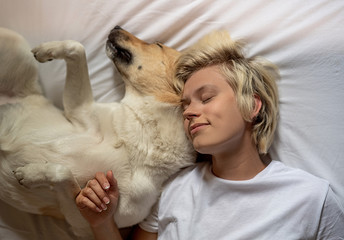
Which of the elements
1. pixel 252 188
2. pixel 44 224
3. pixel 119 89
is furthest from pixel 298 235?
pixel 44 224

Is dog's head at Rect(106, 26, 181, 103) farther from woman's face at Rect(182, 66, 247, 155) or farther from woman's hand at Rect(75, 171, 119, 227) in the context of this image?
woman's hand at Rect(75, 171, 119, 227)

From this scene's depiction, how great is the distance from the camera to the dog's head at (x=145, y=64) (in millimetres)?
1287

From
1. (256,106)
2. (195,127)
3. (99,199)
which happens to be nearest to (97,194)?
(99,199)

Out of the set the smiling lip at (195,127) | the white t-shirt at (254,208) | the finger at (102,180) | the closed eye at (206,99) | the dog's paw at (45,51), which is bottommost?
the white t-shirt at (254,208)

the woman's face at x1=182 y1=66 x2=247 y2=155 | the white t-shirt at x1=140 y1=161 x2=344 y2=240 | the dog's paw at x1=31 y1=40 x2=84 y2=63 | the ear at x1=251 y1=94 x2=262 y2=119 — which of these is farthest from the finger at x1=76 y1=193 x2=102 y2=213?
the ear at x1=251 y1=94 x2=262 y2=119

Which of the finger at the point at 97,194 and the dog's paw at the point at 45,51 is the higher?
the dog's paw at the point at 45,51

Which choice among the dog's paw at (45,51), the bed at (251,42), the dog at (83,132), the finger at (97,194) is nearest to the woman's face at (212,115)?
the dog at (83,132)

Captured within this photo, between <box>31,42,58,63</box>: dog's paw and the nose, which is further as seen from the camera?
<box>31,42,58,63</box>: dog's paw

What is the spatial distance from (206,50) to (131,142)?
1.52 ft

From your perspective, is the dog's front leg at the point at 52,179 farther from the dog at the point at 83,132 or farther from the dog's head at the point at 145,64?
the dog's head at the point at 145,64

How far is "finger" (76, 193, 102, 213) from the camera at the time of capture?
112 cm

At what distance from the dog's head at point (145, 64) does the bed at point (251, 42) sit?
0.33ft

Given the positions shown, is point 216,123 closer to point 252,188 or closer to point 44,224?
point 252,188

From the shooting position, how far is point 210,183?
123 cm
